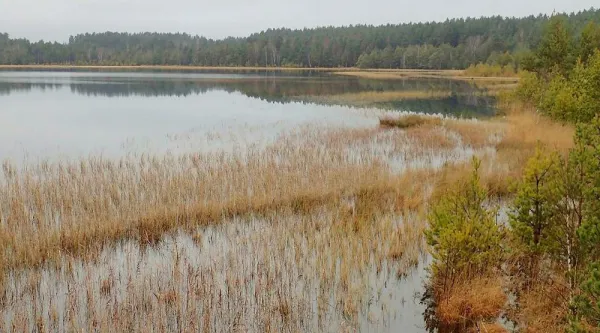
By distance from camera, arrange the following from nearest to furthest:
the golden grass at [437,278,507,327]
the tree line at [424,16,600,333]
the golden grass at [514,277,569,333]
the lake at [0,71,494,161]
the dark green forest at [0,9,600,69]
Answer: the golden grass at [514,277,569,333] < the tree line at [424,16,600,333] < the golden grass at [437,278,507,327] < the lake at [0,71,494,161] < the dark green forest at [0,9,600,69]

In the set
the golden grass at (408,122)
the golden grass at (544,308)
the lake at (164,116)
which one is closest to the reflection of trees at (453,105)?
the lake at (164,116)

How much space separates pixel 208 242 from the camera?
11867 mm

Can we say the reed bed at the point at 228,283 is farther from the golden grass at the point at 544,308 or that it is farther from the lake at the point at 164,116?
the lake at the point at 164,116

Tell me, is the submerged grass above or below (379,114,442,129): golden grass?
below

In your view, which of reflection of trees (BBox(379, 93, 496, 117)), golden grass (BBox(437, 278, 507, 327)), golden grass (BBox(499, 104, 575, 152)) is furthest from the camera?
reflection of trees (BBox(379, 93, 496, 117))

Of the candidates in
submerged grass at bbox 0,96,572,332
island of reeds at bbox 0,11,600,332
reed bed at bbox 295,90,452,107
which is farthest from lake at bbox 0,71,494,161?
island of reeds at bbox 0,11,600,332

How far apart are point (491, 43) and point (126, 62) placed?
12264cm

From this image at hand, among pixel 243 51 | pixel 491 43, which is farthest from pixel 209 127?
pixel 243 51

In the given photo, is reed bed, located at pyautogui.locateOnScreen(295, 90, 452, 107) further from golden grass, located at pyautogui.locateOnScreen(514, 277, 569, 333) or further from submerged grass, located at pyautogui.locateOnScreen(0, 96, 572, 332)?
golden grass, located at pyautogui.locateOnScreen(514, 277, 569, 333)

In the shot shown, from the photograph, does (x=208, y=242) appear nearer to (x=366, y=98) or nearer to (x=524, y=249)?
(x=524, y=249)

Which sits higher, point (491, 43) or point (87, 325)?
point (491, 43)

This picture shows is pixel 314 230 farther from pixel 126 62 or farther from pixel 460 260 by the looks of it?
pixel 126 62

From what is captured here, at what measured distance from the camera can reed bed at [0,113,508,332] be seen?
A: 27.4 ft

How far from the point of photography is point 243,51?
166 metres
